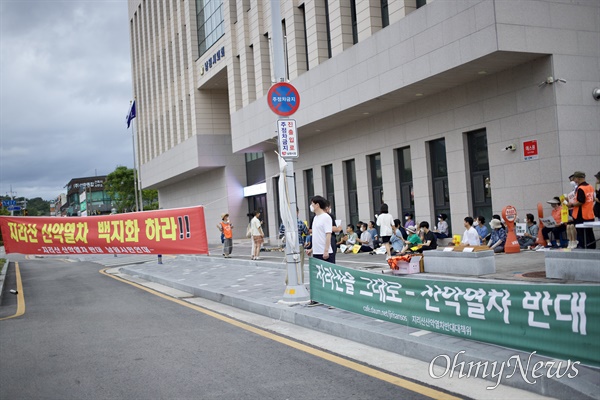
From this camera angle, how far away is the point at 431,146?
20797mm

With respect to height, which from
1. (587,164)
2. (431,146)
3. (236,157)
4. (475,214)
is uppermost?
(236,157)

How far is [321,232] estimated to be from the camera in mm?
9031

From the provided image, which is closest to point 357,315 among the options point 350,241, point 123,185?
point 350,241

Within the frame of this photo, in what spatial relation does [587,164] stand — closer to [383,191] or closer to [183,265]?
[383,191]

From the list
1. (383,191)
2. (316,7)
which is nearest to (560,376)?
(383,191)

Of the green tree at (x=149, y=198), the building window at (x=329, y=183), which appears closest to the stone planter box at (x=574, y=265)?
the building window at (x=329, y=183)

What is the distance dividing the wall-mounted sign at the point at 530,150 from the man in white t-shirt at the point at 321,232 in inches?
382

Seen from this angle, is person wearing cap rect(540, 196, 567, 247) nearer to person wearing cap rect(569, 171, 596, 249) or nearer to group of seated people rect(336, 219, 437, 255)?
person wearing cap rect(569, 171, 596, 249)

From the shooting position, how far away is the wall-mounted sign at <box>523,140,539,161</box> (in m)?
16.3

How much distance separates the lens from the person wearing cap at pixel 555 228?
1489 cm

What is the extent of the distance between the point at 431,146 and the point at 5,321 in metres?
15.3

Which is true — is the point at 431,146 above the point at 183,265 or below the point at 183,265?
above

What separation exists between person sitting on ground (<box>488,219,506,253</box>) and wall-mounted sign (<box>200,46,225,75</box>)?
23217mm

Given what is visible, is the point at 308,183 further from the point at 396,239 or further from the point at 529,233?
the point at 529,233
